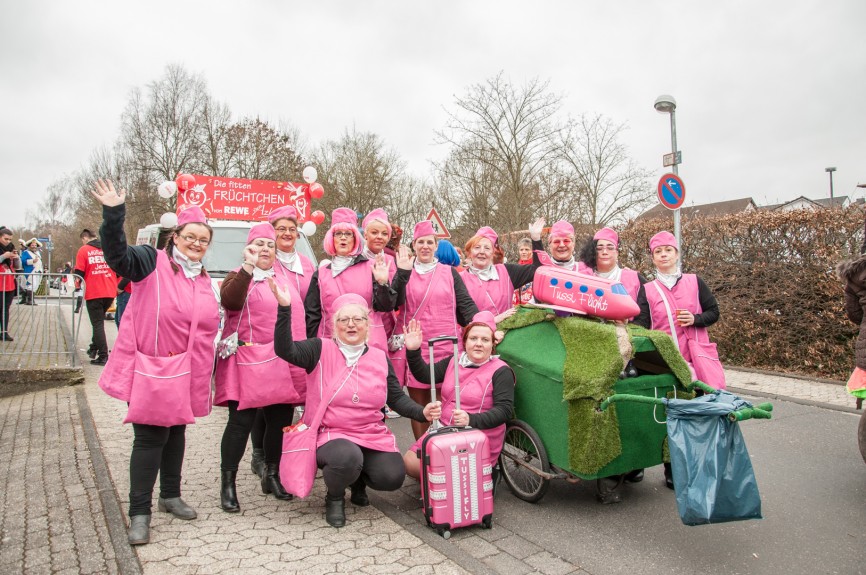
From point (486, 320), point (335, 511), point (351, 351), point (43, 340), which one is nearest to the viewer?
point (335, 511)

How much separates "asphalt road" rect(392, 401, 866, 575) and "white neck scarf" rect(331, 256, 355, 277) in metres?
1.73

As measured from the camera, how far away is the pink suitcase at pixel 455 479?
3639mm

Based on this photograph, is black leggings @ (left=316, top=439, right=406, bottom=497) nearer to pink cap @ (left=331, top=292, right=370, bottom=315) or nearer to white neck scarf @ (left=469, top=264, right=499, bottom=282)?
pink cap @ (left=331, top=292, right=370, bottom=315)

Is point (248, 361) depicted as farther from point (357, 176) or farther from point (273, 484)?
point (357, 176)

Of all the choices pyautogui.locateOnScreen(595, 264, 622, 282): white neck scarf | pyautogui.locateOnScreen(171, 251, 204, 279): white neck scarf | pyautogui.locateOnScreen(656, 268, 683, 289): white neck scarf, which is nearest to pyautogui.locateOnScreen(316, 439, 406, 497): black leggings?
pyautogui.locateOnScreen(171, 251, 204, 279): white neck scarf

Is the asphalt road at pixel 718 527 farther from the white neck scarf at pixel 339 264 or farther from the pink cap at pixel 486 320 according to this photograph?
the white neck scarf at pixel 339 264

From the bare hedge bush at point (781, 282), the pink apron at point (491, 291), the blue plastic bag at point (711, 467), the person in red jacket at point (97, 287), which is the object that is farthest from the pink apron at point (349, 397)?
the person in red jacket at point (97, 287)

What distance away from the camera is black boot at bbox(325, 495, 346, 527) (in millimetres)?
3865

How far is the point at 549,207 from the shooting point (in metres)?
22.3

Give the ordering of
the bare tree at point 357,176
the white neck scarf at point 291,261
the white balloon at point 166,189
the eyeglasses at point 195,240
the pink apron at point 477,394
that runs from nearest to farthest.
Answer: the eyeglasses at point 195,240
the pink apron at point 477,394
the white neck scarf at point 291,261
the white balloon at point 166,189
the bare tree at point 357,176

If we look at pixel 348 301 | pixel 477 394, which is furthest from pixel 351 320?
pixel 477 394

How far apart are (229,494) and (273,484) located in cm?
38

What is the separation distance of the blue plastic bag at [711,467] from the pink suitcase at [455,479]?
1.11 m

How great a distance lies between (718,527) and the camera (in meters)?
3.85
